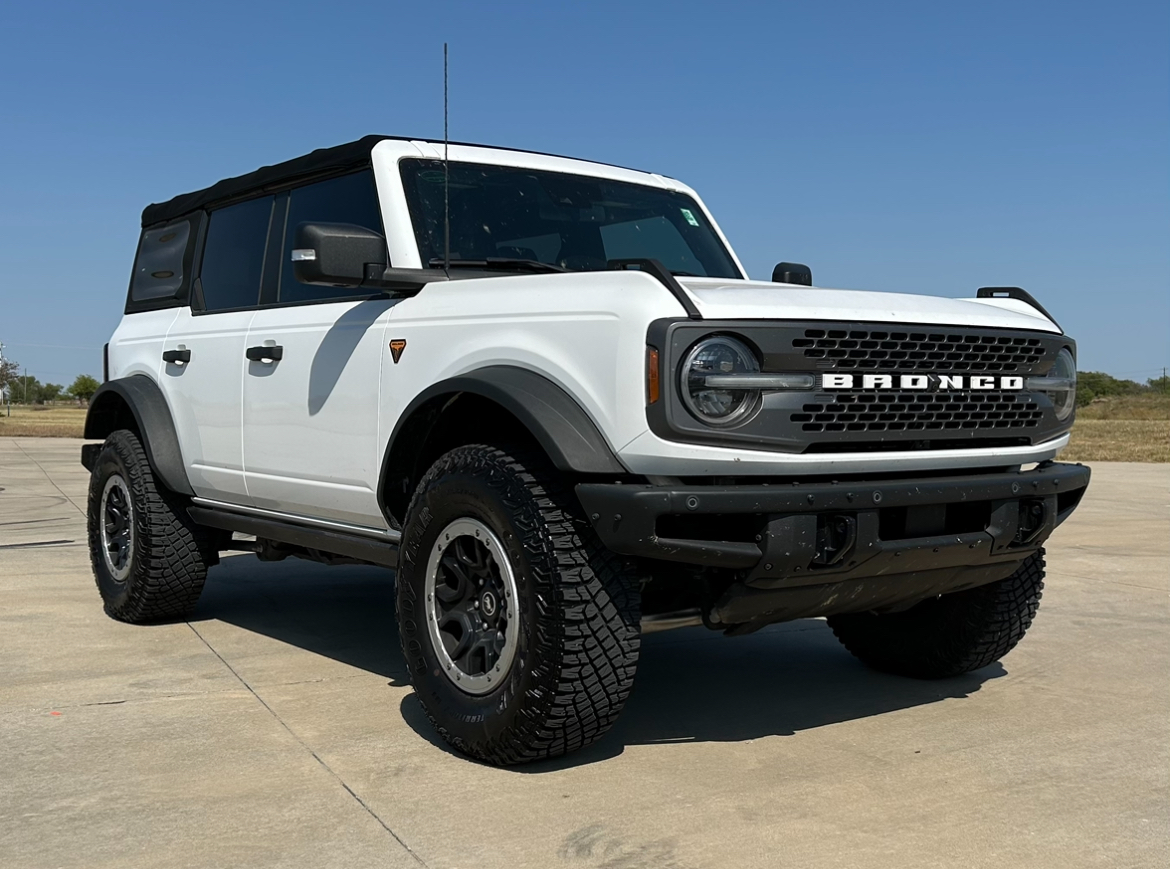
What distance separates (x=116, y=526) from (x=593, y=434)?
3.83 m

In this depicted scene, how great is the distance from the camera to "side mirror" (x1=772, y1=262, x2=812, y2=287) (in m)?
5.63

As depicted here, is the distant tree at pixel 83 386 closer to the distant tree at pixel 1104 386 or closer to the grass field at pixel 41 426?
the grass field at pixel 41 426

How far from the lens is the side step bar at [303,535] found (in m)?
4.63

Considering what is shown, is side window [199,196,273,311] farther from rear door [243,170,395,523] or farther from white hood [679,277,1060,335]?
white hood [679,277,1060,335]

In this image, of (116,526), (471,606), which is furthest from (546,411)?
(116,526)

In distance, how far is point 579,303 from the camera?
12.3 ft

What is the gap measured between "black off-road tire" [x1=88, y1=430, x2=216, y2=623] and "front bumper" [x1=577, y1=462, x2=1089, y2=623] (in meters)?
3.21

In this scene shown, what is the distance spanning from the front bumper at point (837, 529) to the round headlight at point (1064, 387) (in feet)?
1.19

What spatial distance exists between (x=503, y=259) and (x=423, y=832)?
222 centimetres

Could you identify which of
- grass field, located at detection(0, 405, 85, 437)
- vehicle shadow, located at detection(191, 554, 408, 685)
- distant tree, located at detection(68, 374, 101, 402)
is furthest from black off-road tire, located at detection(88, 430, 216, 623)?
distant tree, located at detection(68, 374, 101, 402)

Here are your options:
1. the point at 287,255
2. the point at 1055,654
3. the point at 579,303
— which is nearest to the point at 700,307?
the point at 579,303

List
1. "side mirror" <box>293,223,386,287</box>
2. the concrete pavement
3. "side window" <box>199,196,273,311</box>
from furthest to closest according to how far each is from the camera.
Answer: "side window" <box>199,196,273,311</box>, "side mirror" <box>293,223,386,287</box>, the concrete pavement

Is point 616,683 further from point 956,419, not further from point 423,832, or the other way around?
point 956,419

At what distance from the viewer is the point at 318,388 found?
4906 mm
